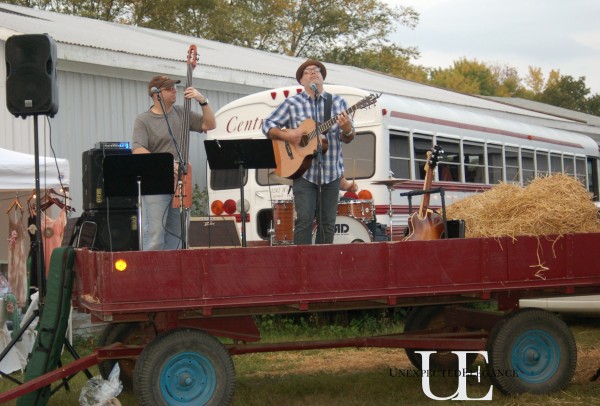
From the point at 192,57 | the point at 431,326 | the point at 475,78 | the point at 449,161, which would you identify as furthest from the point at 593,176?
the point at 475,78

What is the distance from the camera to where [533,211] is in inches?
Result: 291

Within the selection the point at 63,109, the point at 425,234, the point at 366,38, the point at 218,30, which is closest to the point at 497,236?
the point at 425,234

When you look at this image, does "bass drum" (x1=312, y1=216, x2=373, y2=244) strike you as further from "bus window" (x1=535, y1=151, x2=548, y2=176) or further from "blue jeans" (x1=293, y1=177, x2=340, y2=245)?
"bus window" (x1=535, y1=151, x2=548, y2=176)

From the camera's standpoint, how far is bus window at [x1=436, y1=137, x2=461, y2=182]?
13.8 meters

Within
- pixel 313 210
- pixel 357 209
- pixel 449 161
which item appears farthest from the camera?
pixel 449 161

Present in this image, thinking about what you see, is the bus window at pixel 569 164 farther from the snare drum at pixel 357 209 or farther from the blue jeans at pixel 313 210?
the blue jeans at pixel 313 210

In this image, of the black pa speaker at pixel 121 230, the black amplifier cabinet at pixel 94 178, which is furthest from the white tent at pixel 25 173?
the black pa speaker at pixel 121 230

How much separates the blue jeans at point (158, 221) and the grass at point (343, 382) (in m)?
1.26

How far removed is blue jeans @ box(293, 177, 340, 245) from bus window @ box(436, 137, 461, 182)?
6.05 metres

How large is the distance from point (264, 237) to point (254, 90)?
375cm

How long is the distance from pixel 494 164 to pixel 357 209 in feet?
15.1

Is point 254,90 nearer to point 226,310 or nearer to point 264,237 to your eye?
point 264,237

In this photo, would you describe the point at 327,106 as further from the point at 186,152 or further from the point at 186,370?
the point at 186,370

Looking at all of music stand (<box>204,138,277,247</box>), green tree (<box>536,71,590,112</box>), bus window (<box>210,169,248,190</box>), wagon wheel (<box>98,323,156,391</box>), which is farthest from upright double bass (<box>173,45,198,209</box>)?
green tree (<box>536,71,590,112</box>)
